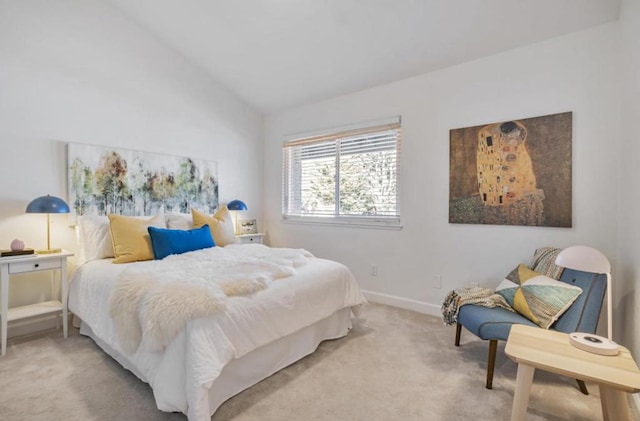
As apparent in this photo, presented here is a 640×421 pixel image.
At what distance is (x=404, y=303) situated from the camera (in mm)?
3434

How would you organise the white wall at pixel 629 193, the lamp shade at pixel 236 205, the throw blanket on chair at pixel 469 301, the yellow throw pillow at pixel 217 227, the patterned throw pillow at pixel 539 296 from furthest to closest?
the lamp shade at pixel 236 205, the yellow throw pillow at pixel 217 227, the throw blanket on chair at pixel 469 301, the patterned throw pillow at pixel 539 296, the white wall at pixel 629 193

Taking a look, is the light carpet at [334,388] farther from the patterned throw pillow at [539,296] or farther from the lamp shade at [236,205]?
the lamp shade at [236,205]

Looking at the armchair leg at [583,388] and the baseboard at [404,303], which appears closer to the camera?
the armchair leg at [583,388]

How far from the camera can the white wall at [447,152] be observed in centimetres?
239

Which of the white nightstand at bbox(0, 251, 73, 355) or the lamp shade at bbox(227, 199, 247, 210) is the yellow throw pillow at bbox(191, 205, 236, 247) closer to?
the lamp shade at bbox(227, 199, 247, 210)

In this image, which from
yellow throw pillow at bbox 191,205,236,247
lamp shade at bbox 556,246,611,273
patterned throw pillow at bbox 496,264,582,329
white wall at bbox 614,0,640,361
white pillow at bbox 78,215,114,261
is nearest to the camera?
lamp shade at bbox 556,246,611,273

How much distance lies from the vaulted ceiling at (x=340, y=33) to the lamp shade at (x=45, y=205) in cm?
208

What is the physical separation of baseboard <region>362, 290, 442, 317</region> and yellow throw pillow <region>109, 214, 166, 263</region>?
237cm

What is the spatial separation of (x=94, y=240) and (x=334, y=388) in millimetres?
2372

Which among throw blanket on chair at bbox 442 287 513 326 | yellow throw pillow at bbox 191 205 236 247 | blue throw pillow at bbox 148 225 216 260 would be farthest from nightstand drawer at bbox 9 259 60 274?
throw blanket on chair at bbox 442 287 513 326

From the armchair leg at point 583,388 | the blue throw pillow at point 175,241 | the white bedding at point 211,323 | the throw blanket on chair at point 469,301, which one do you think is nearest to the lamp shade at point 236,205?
the blue throw pillow at point 175,241

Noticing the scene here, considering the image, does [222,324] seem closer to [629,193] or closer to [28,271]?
[28,271]

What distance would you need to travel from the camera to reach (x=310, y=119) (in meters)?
4.23

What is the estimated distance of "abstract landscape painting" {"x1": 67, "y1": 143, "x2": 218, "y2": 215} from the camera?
3004 mm
